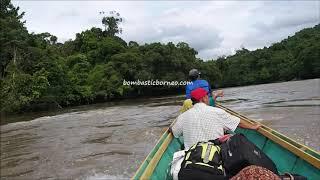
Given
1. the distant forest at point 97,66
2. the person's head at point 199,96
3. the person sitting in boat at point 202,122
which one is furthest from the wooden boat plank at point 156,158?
the distant forest at point 97,66

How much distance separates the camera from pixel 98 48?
49.1 m

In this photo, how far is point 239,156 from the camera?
3.09 meters

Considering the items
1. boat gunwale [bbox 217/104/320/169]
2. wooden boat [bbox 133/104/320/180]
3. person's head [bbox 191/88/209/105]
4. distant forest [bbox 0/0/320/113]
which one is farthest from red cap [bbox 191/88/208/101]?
distant forest [bbox 0/0/320/113]

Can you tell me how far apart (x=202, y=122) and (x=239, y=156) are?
86 centimetres

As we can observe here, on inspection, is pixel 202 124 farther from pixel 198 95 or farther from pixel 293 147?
pixel 293 147

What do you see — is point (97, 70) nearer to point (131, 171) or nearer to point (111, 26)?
point (111, 26)

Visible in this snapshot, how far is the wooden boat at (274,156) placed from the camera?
11.7 ft

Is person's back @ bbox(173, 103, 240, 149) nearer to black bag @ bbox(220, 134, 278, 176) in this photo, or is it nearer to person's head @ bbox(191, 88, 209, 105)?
person's head @ bbox(191, 88, 209, 105)

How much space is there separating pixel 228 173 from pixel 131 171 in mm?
4328

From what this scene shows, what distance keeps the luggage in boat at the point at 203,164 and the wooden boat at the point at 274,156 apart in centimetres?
49

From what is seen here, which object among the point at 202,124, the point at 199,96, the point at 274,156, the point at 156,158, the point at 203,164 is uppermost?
the point at 199,96

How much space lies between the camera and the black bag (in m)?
3.05

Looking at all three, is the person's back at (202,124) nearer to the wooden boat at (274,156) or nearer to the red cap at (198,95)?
the red cap at (198,95)

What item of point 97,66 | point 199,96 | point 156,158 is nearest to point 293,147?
point 199,96
